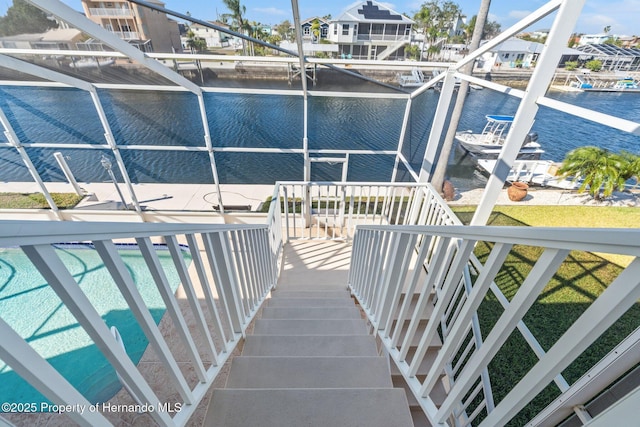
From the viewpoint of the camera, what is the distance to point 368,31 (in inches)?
184

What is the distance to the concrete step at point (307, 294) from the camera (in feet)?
9.82

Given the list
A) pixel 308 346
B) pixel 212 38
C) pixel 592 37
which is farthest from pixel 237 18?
pixel 592 37

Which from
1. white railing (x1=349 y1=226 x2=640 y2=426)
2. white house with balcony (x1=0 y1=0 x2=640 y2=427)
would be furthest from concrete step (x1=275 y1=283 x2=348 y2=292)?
white railing (x1=349 y1=226 x2=640 y2=426)

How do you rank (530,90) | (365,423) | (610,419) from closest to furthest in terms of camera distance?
(610,419) < (365,423) < (530,90)

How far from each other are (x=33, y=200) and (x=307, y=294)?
575cm

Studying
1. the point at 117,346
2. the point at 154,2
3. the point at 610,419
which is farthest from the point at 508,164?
the point at 154,2

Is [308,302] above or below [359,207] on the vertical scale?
below

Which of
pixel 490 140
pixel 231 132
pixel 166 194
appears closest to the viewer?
pixel 166 194

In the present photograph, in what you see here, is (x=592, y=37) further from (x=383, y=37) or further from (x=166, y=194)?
(x=166, y=194)

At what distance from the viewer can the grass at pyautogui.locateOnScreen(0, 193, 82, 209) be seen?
16.5 feet

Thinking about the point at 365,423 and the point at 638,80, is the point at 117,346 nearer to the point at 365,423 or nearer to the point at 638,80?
the point at 365,423

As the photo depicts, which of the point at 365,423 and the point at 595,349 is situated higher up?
the point at 365,423

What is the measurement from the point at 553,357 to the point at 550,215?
6251mm

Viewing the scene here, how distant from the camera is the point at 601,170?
217 inches
